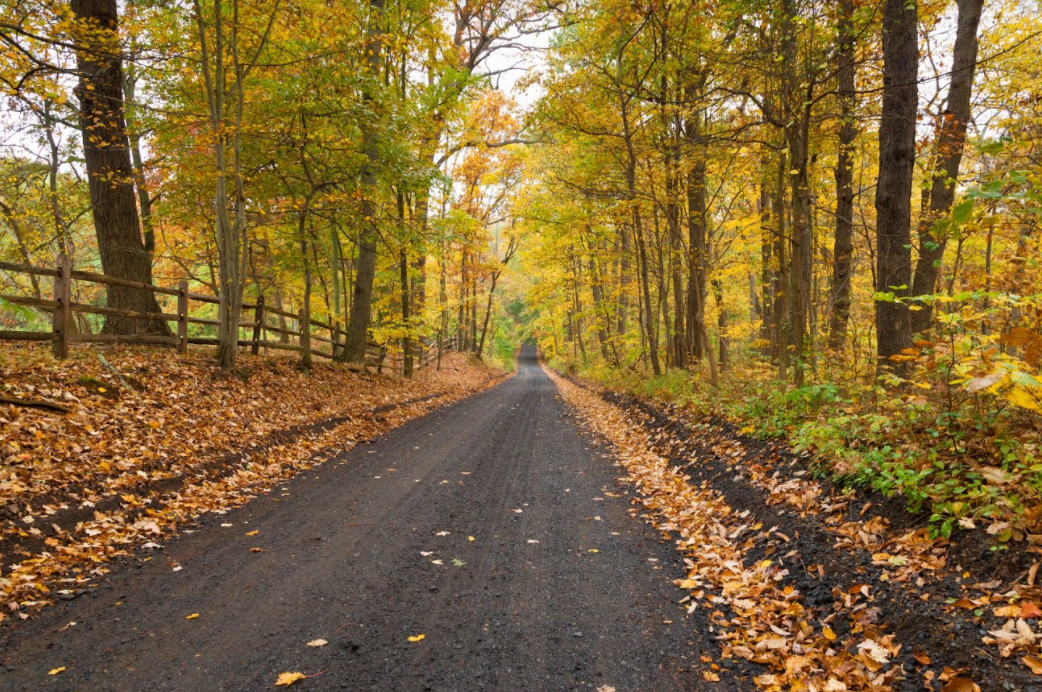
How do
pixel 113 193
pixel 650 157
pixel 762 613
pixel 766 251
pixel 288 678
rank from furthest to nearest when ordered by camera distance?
pixel 766 251
pixel 650 157
pixel 113 193
pixel 762 613
pixel 288 678

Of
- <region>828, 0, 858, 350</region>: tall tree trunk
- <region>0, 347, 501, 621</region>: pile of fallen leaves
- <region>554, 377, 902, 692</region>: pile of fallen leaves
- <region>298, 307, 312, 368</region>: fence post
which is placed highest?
<region>828, 0, 858, 350</region>: tall tree trunk

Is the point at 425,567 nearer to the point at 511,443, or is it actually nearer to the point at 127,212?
the point at 511,443

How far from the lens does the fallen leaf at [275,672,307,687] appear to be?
271cm

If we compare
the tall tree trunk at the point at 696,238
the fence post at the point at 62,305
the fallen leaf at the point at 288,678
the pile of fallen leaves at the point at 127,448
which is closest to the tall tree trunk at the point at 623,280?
the tall tree trunk at the point at 696,238

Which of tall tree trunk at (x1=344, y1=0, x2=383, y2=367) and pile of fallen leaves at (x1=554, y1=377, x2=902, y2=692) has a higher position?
tall tree trunk at (x1=344, y1=0, x2=383, y2=367)

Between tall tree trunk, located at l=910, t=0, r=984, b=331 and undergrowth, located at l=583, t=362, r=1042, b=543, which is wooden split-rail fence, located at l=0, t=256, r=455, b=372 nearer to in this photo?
undergrowth, located at l=583, t=362, r=1042, b=543

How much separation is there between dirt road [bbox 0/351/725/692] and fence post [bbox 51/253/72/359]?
423cm

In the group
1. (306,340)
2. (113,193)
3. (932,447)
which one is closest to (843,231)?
(932,447)

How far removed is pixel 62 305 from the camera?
275 inches

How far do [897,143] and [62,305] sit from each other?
11.3m

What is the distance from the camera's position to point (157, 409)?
279 inches

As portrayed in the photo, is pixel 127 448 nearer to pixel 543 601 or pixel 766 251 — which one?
pixel 543 601

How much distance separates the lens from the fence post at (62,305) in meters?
6.91

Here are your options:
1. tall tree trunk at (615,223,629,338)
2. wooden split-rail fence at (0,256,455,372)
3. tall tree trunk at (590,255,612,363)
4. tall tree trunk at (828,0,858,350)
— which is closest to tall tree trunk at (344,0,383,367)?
wooden split-rail fence at (0,256,455,372)
